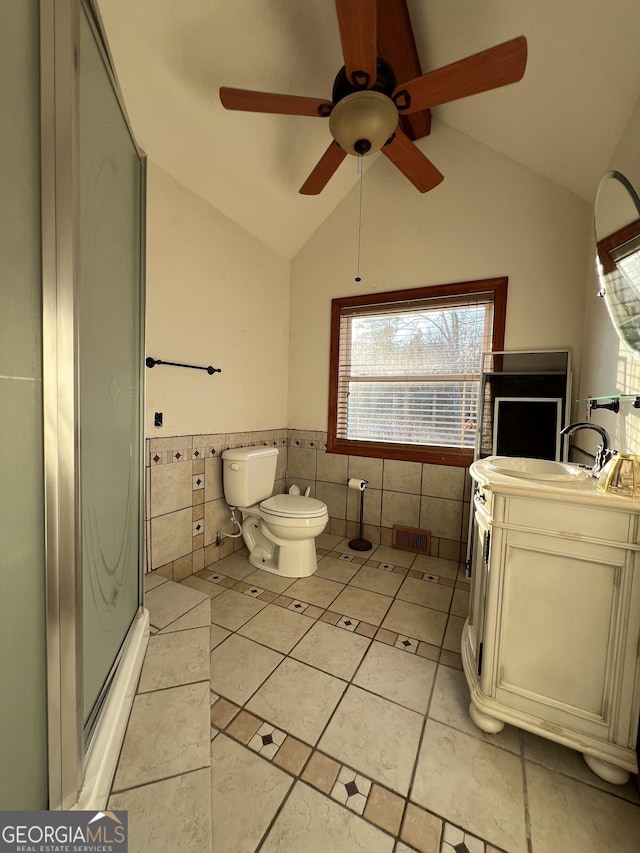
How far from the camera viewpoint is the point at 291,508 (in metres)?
2.15

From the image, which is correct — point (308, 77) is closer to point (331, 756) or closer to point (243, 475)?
point (243, 475)

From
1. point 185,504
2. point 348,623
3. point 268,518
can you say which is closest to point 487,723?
point 348,623

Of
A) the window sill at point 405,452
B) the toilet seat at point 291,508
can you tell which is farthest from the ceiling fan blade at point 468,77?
the toilet seat at point 291,508

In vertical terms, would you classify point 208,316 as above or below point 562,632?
above

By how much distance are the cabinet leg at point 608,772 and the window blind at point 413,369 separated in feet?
5.34

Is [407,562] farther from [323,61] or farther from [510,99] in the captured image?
[323,61]

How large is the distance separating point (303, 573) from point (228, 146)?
2.58 metres

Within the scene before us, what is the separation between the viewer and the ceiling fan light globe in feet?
4.32

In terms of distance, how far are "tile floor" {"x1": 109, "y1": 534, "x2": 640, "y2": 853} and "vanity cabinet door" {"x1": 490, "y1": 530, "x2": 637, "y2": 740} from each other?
197mm

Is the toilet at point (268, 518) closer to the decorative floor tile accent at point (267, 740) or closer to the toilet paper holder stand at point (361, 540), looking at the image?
the toilet paper holder stand at point (361, 540)

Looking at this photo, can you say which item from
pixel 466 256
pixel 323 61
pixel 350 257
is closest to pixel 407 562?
pixel 466 256

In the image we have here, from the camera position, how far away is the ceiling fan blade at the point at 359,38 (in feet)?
3.30

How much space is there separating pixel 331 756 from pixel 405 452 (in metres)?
1.82

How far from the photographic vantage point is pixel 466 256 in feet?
7.55
